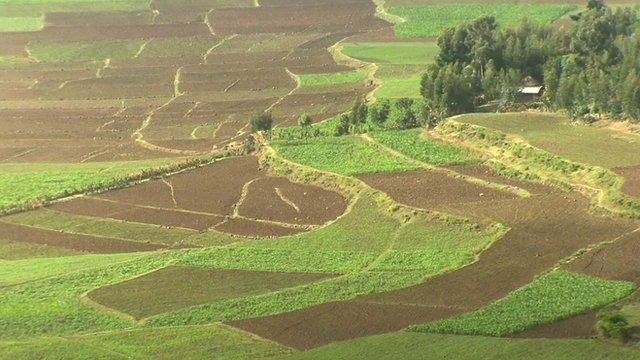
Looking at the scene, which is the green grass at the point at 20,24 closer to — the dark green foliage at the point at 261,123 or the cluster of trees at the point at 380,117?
the dark green foliage at the point at 261,123

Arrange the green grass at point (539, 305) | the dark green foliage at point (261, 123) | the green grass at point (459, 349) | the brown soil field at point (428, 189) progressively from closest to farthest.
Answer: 1. the green grass at point (459, 349)
2. the green grass at point (539, 305)
3. the brown soil field at point (428, 189)
4. the dark green foliage at point (261, 123)

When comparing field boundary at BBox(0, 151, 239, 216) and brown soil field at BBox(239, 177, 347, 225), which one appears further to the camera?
field boundary at BBox(0, 151, 239, 216)

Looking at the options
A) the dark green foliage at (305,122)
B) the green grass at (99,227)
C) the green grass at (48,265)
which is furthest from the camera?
the dark green foliage at (305,122)

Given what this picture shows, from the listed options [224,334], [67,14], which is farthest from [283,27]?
[224,334]

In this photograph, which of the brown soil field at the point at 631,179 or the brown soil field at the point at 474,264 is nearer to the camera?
the brown soil field at the point at 474,264

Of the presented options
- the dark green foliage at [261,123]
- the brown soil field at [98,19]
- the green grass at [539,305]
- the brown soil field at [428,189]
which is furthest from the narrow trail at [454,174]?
the brown soil field at [98,19]

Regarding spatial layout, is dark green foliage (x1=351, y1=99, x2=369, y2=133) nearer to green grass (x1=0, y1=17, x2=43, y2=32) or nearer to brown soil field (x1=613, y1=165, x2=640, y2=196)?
brown soil field (x1=613, y1=165, x2=640, y2=196)

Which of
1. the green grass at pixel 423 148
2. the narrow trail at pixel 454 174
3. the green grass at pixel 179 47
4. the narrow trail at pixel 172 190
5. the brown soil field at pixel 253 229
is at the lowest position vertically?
the brown soil field at pixel 253 229

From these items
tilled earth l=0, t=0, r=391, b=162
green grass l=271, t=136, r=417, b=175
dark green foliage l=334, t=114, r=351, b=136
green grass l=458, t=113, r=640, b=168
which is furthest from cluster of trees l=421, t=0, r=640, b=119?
green grass l=271, t=136, r=417, b=175
